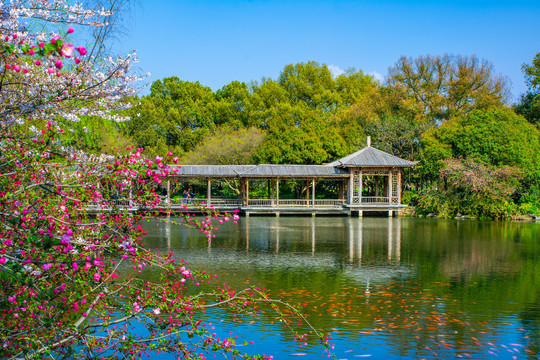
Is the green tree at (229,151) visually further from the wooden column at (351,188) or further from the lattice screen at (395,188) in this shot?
the lattice screen at (395,188)

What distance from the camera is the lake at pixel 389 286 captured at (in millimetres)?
6578

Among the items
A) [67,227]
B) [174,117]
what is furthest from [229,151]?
[67,227]

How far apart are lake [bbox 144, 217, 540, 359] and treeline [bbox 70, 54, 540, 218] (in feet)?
33.7

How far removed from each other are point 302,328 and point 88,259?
4.36 m

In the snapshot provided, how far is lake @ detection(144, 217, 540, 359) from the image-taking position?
6.58 meters

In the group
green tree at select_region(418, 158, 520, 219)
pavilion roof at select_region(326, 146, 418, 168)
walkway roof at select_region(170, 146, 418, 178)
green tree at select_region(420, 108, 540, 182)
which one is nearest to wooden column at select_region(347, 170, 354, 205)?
walkway roof at select_region(170, 146, 418, 178)

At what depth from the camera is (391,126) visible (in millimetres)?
35188

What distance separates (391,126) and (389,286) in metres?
26.8

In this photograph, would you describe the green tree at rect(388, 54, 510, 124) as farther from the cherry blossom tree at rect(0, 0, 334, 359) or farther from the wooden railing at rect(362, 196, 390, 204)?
the cherry blossom tree at rect(0, 0, 334, 359)

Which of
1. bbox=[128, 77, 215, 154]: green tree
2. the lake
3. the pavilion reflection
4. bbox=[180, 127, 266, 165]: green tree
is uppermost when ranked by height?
bbox=[128, 77, 215, 154]: green tree

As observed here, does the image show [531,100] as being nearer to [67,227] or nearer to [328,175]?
[328,175]

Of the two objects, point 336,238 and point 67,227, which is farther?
point 336,238

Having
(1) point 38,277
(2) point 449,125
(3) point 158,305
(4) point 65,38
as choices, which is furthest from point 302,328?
(2) point 449,125

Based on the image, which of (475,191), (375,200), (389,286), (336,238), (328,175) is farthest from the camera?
(375,200)
